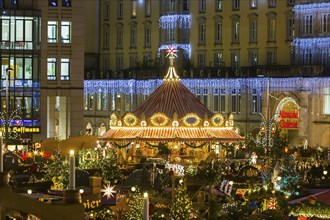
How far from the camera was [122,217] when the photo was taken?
26.0 metres

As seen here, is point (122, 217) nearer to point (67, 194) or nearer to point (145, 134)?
point (67, 194)

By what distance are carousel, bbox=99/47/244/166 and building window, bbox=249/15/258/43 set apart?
3766 cm

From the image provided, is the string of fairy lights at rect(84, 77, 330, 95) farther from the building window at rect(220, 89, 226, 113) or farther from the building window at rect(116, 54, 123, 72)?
the building window at rect(116, 54, 123, 72)

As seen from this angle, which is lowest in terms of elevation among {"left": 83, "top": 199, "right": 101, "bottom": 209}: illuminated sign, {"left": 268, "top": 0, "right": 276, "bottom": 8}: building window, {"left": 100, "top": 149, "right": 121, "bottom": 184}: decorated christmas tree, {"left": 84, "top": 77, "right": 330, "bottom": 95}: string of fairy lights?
{"left": 100, "top": 149, "right": 121, "bottom": 184}: decorated christmas tree

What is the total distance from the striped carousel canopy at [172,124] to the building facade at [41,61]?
68.8 ft

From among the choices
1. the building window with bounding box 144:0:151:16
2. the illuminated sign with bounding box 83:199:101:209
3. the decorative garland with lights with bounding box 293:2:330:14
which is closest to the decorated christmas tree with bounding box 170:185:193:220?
the illuminated sign with bounding box 83:199:101:209

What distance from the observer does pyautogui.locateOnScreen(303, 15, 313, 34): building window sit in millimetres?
88375

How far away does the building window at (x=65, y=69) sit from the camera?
265 feet

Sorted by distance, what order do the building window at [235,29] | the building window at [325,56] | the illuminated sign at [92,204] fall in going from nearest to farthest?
the illuminated sign at [92,204] → the building window at [325,56] → the building window at [235,29]

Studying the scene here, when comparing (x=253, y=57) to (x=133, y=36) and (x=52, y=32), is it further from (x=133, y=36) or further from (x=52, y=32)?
(x=52, y=32)

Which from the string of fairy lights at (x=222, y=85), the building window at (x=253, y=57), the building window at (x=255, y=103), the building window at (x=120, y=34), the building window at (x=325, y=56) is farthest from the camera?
the building window at (x=120, y=34)

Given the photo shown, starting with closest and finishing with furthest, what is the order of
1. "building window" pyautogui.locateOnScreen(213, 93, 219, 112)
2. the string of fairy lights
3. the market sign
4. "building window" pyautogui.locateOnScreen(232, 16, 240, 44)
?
the string of fairy lights → the market sign → "building window" pyautogui.locateOnScreen(213, 93, 219, 112) → "building window" pyautogui.locateOnScreen(232, 16, 240, 44)

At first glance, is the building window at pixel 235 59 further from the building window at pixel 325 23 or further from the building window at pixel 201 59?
the building window at pixel 325 23

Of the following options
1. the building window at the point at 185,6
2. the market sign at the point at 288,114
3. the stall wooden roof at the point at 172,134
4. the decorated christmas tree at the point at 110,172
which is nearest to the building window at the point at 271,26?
the market sign at the point at 288,114
